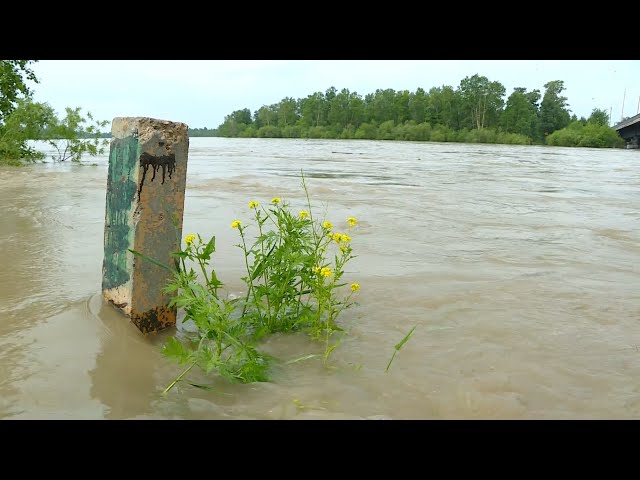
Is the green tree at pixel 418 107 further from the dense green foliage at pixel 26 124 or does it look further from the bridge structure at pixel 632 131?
the dense green foliage at pixel 26 124

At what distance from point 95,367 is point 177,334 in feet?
1.84

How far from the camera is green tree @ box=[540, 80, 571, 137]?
91.4 m

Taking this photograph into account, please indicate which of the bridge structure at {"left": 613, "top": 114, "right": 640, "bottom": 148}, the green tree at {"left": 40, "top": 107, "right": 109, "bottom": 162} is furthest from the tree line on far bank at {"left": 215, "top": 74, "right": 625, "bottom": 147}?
the green tree at {"left": 40, "top": 107, "right": 109, "bottom": 162}

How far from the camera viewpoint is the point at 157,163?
2.72 meters

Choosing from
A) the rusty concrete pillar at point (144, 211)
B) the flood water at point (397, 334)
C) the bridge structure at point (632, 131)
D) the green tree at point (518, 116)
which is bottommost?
the flood water at point (397, 334)

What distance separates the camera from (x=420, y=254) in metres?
4.77

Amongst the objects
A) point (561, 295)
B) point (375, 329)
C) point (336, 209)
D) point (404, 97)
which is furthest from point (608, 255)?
point (404, 97)

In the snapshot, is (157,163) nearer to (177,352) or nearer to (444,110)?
(177,352)

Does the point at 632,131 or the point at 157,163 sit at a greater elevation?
the point at 632,131

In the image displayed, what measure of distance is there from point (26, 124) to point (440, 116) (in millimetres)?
83345

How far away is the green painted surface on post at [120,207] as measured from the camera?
2.71 meters

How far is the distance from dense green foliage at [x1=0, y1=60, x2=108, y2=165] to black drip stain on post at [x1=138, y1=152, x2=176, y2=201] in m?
13.1

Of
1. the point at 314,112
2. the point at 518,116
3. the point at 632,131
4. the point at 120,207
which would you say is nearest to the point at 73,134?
the point at 120,207

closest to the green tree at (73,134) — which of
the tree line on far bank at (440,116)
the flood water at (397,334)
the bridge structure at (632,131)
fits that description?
the flood water at (397,334)
